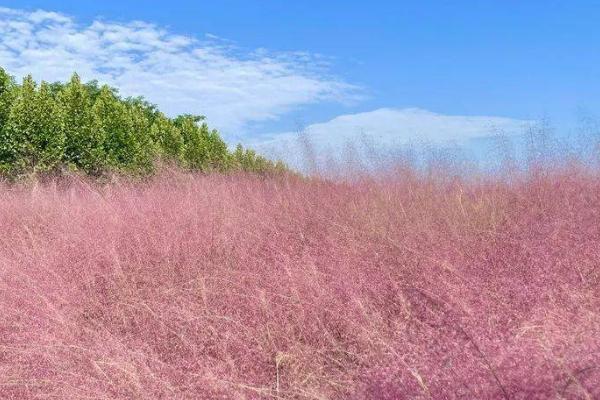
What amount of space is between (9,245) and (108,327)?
7.83 ft

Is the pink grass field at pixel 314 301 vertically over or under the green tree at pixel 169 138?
under

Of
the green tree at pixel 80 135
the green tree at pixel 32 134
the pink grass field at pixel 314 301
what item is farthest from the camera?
the green tree at pixel 80 135

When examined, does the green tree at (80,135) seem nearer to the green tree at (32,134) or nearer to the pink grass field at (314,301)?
the green tree at (32,134)

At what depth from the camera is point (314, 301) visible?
10.3ft

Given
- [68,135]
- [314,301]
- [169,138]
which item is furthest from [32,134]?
[314,301]

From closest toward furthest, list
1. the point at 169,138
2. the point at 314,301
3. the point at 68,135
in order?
1. the point at 314,301
2. the point at 68,135
3. the point at 169,138

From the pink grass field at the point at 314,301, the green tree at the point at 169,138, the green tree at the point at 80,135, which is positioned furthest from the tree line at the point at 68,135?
the pink grass field at the point at 314,301

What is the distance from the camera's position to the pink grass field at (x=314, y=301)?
2.08m

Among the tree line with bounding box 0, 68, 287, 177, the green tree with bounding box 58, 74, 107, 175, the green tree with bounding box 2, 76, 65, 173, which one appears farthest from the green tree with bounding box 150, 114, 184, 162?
the green tree with bounding box 2, 76, 65, 173

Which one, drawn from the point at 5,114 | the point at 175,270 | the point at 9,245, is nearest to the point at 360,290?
the point at 175,270

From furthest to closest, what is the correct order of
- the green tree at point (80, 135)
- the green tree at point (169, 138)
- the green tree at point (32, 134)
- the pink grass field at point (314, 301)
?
the green tree at point (169, 138)
the green tree at point (80, 135)
the green tree at point (32, 134)
the pink grass field at point (314, 301)

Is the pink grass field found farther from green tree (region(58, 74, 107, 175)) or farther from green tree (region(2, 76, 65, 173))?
green tree (region(58, 74, 107, 175))

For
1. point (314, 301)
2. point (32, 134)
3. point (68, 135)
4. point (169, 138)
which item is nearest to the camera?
point (314, 301)

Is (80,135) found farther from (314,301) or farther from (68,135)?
(314,301)
